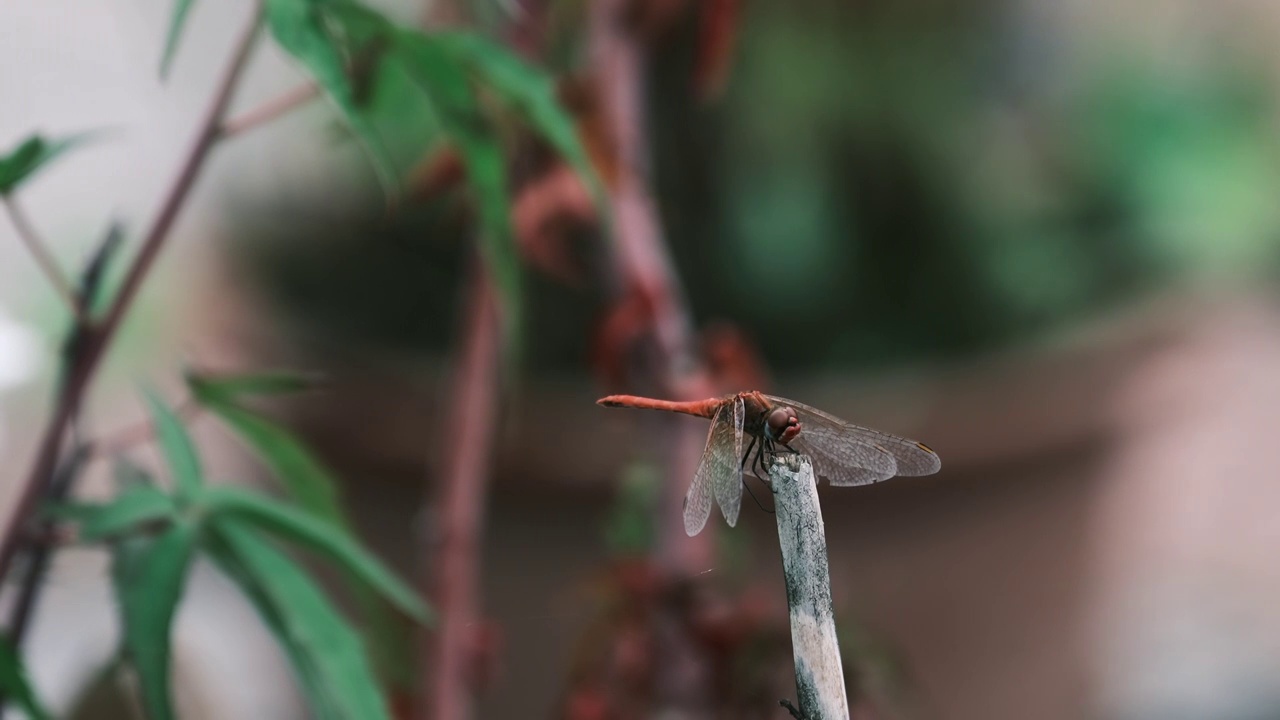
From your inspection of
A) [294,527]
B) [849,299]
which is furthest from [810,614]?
[849,299]

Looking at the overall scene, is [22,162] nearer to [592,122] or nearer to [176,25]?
[176,25]

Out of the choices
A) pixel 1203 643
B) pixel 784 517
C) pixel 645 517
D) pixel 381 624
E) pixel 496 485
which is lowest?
pixel 784 517

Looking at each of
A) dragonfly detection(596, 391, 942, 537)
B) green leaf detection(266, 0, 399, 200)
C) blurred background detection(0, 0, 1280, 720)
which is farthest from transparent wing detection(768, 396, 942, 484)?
blurred background detection(0, 0, 1280, 720)

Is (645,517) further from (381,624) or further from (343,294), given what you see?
(343,294)

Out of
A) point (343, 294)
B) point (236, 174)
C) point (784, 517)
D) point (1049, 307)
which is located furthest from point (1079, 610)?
point (784, 517)

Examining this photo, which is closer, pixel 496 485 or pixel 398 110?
pixel 398 110

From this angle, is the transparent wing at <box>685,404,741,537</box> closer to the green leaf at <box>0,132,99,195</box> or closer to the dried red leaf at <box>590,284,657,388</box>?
the green leaf at <box>0,132,99,195</box>

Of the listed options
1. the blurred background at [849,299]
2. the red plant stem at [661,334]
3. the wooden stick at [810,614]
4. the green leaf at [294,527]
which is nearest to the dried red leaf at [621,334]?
the red plant stem at [661,334]

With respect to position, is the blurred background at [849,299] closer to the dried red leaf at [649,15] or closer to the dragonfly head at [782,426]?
the dried red leaf at [649,15]
